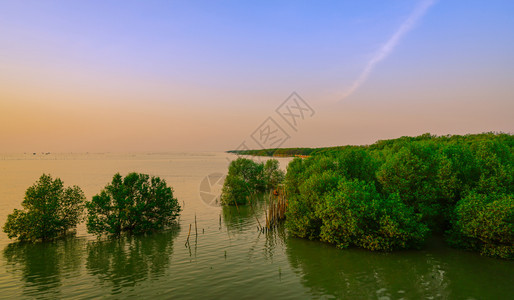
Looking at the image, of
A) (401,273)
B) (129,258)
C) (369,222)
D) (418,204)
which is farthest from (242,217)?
(401,273)

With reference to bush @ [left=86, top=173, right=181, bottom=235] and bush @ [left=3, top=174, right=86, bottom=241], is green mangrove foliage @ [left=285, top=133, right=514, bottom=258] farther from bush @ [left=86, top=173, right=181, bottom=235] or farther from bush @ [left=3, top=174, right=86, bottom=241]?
bush @ [left=3, top=174, right=86, bottom=241]

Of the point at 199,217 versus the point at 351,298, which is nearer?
the point at 351,298

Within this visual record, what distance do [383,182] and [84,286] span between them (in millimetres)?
26061

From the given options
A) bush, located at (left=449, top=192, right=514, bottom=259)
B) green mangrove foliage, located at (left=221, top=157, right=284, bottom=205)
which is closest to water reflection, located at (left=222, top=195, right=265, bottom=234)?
green mangrove foliage, located at (left=221, top=157, right=284, bottom=205)

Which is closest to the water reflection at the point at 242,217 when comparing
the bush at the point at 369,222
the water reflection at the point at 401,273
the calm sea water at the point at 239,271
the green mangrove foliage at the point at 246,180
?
the green mangrove foliage at the point at 246,180

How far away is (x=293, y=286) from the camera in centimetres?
1744

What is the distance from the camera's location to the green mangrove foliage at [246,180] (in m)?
49.5

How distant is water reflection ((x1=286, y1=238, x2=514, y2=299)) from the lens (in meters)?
16.2

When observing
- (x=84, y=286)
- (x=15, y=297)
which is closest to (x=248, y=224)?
(x=84, y=286)

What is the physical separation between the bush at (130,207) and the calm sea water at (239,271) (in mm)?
1898

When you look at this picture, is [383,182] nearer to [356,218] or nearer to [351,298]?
[356,218]

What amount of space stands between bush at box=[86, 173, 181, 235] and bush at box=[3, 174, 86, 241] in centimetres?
313

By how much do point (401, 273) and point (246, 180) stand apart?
144ft

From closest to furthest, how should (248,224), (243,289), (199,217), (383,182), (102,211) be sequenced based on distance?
(243,289) → (383,182) → (102,211) → (248,224) → (199,217)
